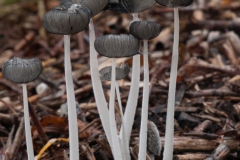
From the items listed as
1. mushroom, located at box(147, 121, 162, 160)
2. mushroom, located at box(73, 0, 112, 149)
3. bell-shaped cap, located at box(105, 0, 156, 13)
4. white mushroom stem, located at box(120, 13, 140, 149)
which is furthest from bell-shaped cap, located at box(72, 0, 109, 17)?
mushroom, located at box(147, 121, 162, 160)

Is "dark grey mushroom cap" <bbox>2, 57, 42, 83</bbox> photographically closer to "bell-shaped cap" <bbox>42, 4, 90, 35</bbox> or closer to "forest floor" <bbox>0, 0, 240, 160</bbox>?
"bell-shaped cap" <bbox>42, 4, 90, 35</bbox>

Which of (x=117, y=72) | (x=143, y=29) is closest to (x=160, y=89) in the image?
(x=117, y=72)

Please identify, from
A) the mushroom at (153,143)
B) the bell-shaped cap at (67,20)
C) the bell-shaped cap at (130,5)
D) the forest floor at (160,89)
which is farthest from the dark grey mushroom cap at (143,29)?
the mushroom at (153,143)

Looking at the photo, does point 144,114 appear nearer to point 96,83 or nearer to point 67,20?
point 96,83

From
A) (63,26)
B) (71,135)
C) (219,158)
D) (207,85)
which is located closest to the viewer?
(63,26)

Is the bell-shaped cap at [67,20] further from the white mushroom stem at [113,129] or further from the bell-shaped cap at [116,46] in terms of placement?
the white mushroom stem at [113,129]

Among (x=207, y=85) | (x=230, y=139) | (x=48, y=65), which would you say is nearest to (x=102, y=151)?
(x=230, y=139)

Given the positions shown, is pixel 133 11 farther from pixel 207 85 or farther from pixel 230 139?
pixel 207 85
